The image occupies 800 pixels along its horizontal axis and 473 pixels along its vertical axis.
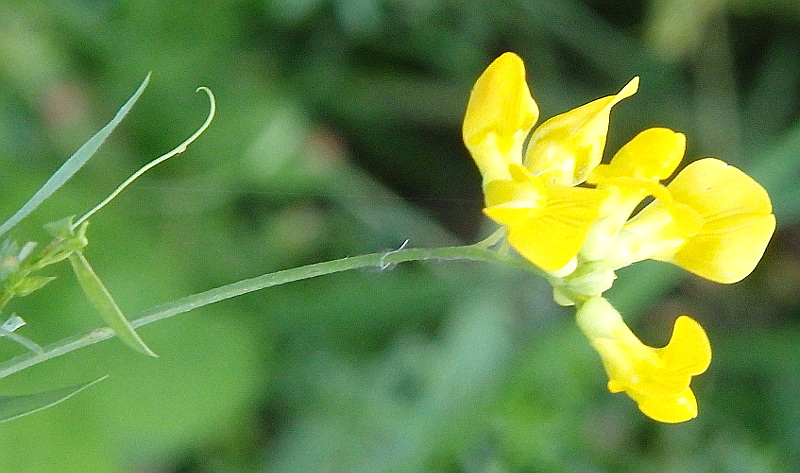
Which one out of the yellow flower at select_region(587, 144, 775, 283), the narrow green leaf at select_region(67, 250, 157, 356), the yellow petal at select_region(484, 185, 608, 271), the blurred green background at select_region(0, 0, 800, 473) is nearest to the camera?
the narrow green leaf at select_region(67, 250, 157, 356)

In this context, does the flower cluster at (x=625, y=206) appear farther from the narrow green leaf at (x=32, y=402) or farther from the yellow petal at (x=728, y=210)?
the narrow green leaf at (x=32, y=402)

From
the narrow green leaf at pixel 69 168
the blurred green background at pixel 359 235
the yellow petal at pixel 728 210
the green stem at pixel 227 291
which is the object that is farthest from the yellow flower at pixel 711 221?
the blurred green background at pixel 359 235

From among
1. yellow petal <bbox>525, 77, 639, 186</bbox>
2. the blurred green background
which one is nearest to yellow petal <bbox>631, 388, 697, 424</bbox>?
yellow petal <bbox>525, 77, 639, 186</bbox>

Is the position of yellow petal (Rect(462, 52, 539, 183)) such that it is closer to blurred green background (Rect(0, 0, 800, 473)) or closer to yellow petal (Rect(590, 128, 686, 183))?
yellow petal (Rect(590, 128, 686, 183))

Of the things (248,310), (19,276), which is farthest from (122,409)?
(19,276)

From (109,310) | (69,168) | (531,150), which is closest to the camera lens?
(109,310)

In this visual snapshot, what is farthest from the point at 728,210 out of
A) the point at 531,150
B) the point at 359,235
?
the point at 359,235

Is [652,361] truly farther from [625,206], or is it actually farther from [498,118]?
[498,118]
